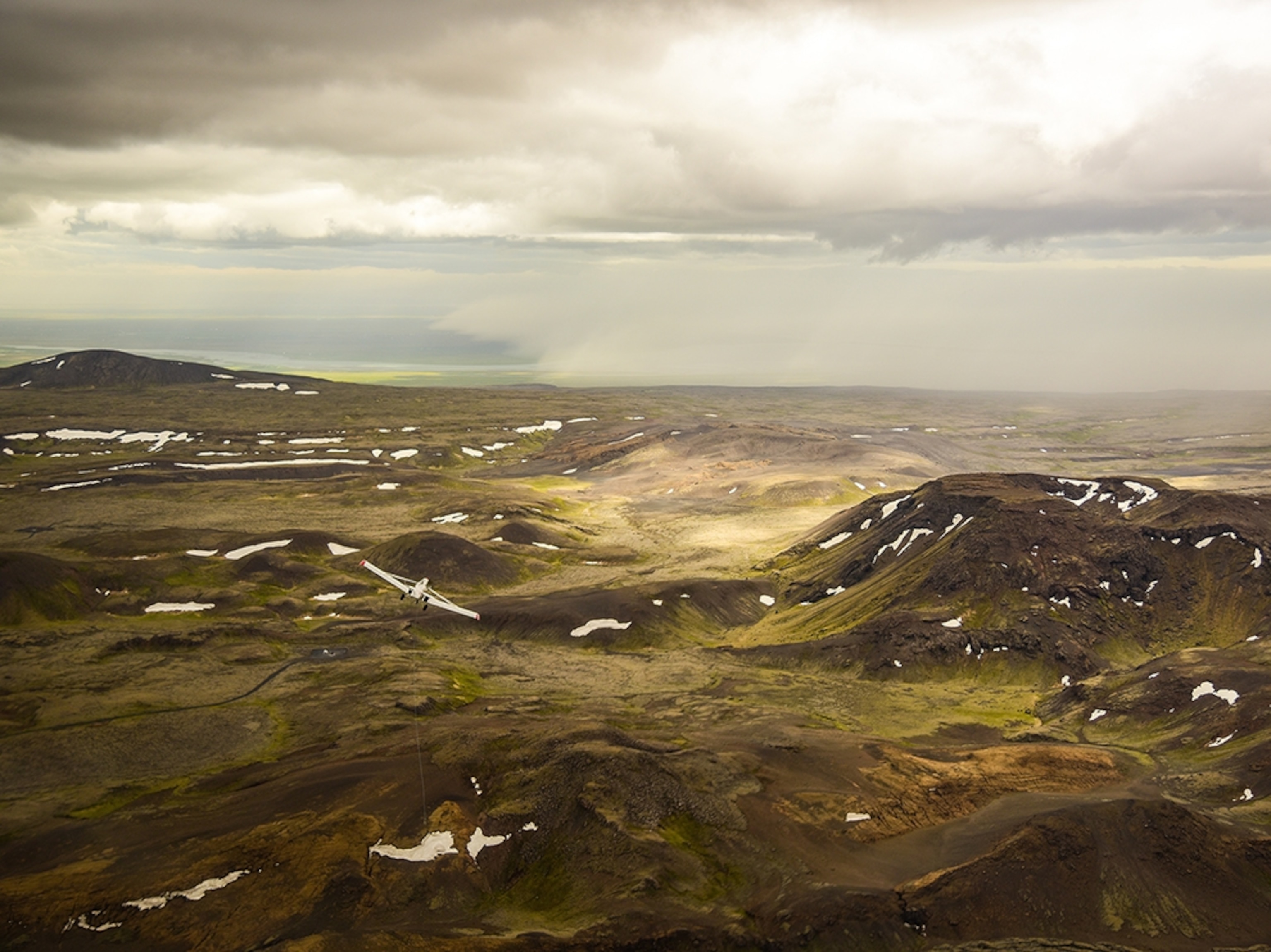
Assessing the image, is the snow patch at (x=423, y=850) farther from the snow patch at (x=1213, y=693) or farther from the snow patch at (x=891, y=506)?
the snow patch at (x=891, y=506)

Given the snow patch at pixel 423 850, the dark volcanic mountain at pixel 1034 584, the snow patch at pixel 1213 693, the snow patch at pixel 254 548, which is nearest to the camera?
the snow patch at pixel 423 850

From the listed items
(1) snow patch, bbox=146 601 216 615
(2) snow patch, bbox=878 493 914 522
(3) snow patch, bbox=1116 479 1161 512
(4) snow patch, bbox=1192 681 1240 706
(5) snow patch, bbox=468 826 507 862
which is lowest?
(1) snow patch, bbox=146 601 216 615

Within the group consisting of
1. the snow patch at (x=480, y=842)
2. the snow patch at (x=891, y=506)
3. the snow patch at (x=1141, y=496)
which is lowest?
the snow patch at (x=480, y=842)

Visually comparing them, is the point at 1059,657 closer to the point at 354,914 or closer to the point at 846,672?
the point at 846,672

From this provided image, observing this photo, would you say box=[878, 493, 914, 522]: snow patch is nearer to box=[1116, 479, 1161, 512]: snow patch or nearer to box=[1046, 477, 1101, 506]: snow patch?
box=[1046, 477, 1101, 506]: snow patch

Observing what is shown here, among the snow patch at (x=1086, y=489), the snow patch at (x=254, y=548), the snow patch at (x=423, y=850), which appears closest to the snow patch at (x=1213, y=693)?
the snow patch at (x=1086, y=489)

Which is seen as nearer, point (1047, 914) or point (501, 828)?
point (1047, 914)

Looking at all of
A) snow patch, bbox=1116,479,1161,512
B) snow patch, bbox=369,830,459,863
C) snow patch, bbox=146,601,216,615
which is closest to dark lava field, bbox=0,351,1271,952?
snow patch, bbox=369,830,459,863

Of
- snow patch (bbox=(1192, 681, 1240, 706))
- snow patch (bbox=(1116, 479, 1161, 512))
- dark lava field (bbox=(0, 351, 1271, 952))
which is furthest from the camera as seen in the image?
snow patch (bbox=(1116, 479, 1161, 512))

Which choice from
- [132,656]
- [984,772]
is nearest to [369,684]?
[132,656]
